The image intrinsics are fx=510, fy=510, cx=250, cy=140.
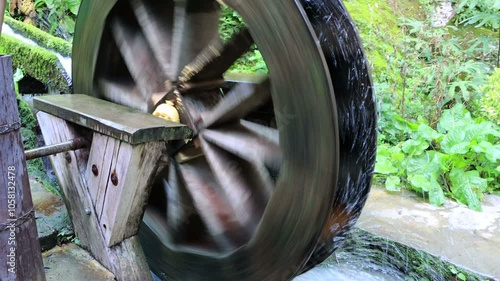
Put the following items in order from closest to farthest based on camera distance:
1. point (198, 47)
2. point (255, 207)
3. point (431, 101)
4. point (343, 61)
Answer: point (343, 61)
point (255, 207)
point (198, 47)
point (431, 101)

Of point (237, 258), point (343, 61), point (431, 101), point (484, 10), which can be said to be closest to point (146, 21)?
point (343, 61)

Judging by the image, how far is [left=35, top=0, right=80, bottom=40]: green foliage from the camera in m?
5.51

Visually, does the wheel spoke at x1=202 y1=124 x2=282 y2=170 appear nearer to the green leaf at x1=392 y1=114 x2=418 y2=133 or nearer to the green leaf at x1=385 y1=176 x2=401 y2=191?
the green leaf at x1=385 y1=176 x2=401 y2=191

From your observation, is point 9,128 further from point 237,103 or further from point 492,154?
point 492,154

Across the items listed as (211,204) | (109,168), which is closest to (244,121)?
(211,204)

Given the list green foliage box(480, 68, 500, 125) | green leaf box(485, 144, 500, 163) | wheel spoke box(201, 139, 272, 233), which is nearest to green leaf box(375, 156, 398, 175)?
green leaf box(485, 144, 500, 163)

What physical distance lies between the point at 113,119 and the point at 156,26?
0.62 meters

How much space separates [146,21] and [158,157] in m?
0.76

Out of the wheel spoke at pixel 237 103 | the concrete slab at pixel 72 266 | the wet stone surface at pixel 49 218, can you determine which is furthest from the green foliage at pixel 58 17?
the wheel spoke at pixel 237 103

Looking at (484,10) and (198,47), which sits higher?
(484,10)

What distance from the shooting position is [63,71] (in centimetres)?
333

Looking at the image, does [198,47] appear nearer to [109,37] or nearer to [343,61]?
[109,37]

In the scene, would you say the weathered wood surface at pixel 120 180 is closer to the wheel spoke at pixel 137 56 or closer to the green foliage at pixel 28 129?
the wheel spoke at pixel 137 56

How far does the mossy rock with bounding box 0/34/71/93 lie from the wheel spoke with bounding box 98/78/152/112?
2.31 ft
